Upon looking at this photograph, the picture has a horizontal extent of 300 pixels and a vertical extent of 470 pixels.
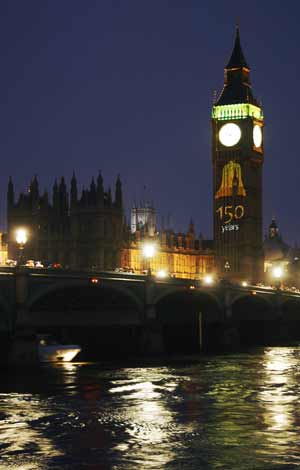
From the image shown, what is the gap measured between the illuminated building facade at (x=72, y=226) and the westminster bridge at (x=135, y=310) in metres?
44.9

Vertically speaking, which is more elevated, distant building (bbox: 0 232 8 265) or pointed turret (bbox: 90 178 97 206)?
pointed turret (bbox: 90 178 97 206)

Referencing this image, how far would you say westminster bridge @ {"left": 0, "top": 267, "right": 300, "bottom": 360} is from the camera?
86.4 meters

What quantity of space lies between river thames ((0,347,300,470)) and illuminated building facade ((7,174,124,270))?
107 metres

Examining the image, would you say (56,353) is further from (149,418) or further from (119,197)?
(119,197)

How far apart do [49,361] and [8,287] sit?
24.8 ft

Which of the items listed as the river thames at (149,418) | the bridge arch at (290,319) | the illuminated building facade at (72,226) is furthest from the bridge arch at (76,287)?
the illuminated building facade at (72,226)

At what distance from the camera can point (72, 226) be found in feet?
629

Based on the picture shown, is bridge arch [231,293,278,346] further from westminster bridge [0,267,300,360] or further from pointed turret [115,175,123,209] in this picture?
pointed turret [115,175,123,209]

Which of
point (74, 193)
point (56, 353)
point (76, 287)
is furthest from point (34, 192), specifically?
point (56, 353)

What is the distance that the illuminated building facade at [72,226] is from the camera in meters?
188

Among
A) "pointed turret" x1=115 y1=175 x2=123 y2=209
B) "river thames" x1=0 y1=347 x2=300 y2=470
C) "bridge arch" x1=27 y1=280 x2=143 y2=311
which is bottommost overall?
"river thames" x1=0 y1=347 x2=300 y2=470

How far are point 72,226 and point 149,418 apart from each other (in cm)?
14192

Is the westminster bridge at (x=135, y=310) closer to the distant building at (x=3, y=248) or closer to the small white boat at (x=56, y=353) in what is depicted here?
the small white boat at (x=56, y=353)

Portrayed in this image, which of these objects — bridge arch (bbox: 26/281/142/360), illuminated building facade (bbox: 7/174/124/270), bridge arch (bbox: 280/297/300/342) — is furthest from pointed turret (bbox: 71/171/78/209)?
bridge arch (bbox: 26/281/142/360)
